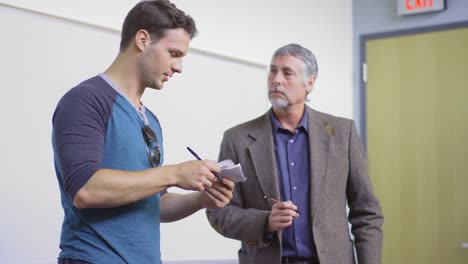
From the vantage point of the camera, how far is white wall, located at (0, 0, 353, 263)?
236 cm

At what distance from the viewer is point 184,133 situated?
323cm

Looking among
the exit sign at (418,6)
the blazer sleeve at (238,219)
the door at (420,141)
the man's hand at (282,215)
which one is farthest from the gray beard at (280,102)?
the exit sign at (418,6)

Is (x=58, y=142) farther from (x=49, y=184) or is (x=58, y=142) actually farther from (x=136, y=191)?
(x=49, y=184)

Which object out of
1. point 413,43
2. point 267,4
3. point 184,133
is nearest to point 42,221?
point 184,133

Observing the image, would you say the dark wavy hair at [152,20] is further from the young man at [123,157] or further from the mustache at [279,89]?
the mustache at [279,89]

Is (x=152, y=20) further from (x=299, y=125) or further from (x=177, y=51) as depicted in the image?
(x=299, y=125)

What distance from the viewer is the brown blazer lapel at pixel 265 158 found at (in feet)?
7.97

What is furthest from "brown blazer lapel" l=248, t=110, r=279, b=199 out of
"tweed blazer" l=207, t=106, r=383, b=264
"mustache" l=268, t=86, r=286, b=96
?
"mustache" l=268, t=86, r=286, b=96

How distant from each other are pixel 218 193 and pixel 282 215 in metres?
0.52

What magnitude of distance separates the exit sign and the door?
16 cm

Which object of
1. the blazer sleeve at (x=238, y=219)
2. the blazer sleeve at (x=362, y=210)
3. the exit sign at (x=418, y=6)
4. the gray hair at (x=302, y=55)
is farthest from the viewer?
the exit sign at (x=418, y=6)

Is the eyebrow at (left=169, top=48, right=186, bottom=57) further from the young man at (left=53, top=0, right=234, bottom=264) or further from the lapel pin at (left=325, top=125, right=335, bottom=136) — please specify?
the lapel pin at (left=325, top=125, right=335, bottom=136)

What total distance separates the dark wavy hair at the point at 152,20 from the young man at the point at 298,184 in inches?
33.9

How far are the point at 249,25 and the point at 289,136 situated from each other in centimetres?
138
